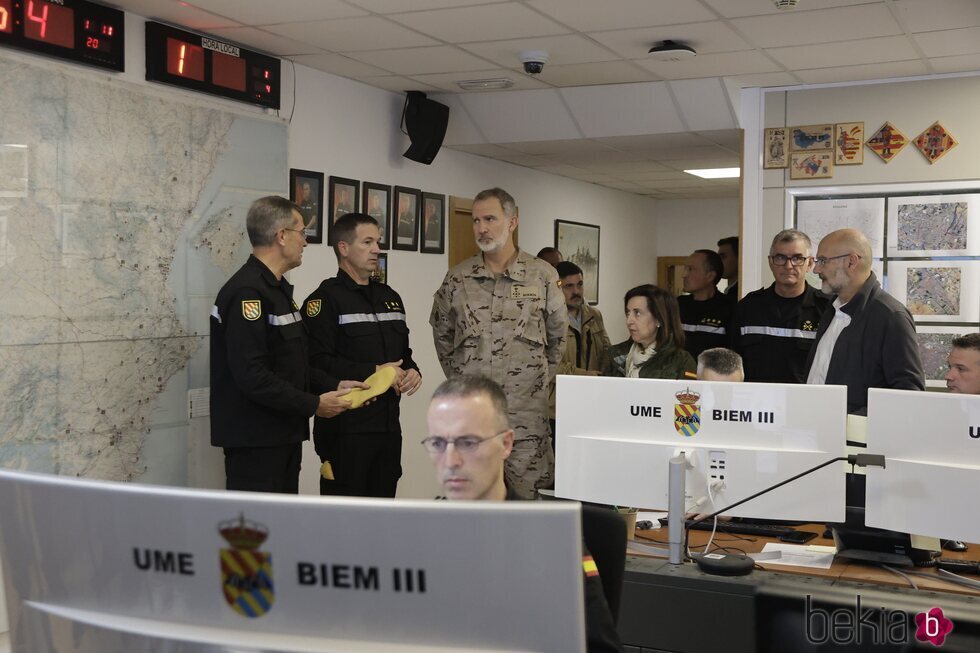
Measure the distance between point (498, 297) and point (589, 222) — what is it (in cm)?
491

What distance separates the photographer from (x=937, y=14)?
407cm

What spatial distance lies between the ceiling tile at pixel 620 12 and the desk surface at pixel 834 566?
7.34 feet

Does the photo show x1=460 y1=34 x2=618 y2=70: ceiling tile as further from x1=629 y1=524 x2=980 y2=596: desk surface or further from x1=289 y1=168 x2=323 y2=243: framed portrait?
x1=629 y1=524 x2=980 y2=596: desk surface

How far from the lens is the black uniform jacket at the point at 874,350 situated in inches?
134

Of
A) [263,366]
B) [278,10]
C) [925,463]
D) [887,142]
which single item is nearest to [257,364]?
[263,366]

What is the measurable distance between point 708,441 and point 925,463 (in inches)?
19.4

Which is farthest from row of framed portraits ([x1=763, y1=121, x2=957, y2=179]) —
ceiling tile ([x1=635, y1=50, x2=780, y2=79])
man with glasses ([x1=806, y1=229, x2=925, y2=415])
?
man with glasses ([x1=806, y1=229, x2=925, y2=415])

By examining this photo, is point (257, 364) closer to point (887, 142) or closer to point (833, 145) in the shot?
point (833, 145)

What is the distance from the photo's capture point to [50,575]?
938 millimetres

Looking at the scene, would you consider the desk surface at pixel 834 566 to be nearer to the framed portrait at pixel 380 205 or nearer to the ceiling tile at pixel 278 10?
the ceiling tile at pixel 278 10

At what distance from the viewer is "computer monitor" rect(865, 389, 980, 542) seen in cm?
216

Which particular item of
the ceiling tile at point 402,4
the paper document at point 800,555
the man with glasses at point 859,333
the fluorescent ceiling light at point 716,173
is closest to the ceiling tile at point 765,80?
the man with glasses at point 859,333

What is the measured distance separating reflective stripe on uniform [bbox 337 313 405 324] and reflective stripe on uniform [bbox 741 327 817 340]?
1.74 m

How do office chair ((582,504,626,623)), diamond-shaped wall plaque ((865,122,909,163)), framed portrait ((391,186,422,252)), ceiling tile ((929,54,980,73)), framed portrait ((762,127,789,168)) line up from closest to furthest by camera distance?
office chair ((582,504,626,623)), ceiling tile ((929,54,980,73)), diamond-shaped wall plaque ((865,122,909,163)), framed portrait ((762,127,789,168)), framed portrait ((391,186,422,252))
